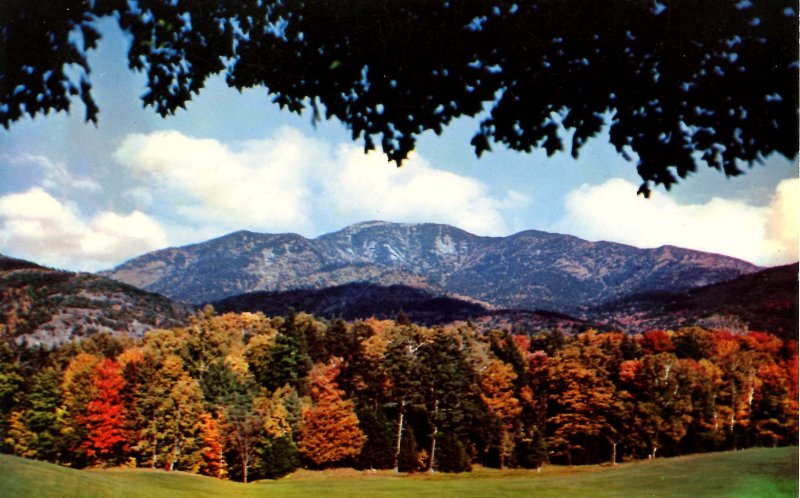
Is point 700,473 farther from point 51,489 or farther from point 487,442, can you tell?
point 51,489

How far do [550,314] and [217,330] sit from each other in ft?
313

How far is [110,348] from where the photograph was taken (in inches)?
2771

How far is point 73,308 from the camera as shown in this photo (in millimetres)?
149000

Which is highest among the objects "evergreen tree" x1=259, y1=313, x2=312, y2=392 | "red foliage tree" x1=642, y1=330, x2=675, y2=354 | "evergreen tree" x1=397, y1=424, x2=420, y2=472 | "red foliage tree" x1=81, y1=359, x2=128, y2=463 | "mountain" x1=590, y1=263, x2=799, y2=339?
"mountain" x1=590, y1=263, x2=799, y2=339

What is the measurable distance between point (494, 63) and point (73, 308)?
167042 mm

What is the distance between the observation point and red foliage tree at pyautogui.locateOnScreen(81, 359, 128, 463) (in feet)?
162

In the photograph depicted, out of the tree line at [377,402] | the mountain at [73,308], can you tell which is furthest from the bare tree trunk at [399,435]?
the mountain at [73,308]

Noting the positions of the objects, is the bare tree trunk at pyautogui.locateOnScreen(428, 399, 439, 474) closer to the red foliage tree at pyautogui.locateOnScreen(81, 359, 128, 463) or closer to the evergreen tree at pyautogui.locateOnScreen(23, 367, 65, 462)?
the red foliage tree at pyautogui.locateOnScreen(81, 359, 128, 463)

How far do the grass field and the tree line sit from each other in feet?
15.3

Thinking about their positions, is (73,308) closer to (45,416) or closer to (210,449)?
(45,416)

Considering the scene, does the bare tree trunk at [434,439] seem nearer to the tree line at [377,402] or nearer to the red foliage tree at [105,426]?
the tree line at [377,402]

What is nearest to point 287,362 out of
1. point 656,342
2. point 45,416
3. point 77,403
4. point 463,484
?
point 77,403

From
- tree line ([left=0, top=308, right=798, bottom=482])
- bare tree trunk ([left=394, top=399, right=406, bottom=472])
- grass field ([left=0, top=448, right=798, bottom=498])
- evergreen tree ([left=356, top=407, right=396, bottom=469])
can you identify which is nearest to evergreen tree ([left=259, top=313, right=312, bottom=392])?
tree line ([left=0, top=308, right=798, bottom=482])

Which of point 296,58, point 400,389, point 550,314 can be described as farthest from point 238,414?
point 550,314
